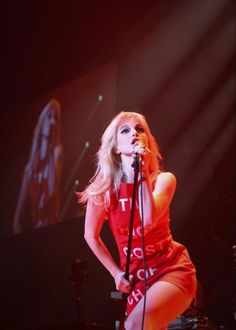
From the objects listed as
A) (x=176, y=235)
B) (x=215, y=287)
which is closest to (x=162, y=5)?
(x=176, y=235)

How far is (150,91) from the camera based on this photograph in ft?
23.8

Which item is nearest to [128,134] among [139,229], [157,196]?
[157,196]

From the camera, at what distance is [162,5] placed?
7281 millimetres

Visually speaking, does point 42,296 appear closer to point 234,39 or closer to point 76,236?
point 76,236

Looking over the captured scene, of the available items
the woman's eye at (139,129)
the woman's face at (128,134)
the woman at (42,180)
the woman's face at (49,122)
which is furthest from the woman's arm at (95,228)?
the woman's face at (49,122)

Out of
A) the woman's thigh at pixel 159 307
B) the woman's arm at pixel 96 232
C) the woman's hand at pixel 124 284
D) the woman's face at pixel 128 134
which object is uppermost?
the woman's face at pixel 128 134

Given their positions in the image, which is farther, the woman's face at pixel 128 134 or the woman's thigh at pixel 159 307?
the woman's face at pixel 128 134

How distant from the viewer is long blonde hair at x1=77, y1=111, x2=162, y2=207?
9.12ft

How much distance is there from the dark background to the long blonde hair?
329cm

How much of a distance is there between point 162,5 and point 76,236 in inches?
147

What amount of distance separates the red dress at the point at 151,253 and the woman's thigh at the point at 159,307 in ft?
0.15

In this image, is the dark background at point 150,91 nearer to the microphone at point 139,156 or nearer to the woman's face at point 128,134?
the woman's face at point 128,134

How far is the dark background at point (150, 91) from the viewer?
6547 mm

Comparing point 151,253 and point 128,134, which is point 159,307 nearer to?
point 151,253
